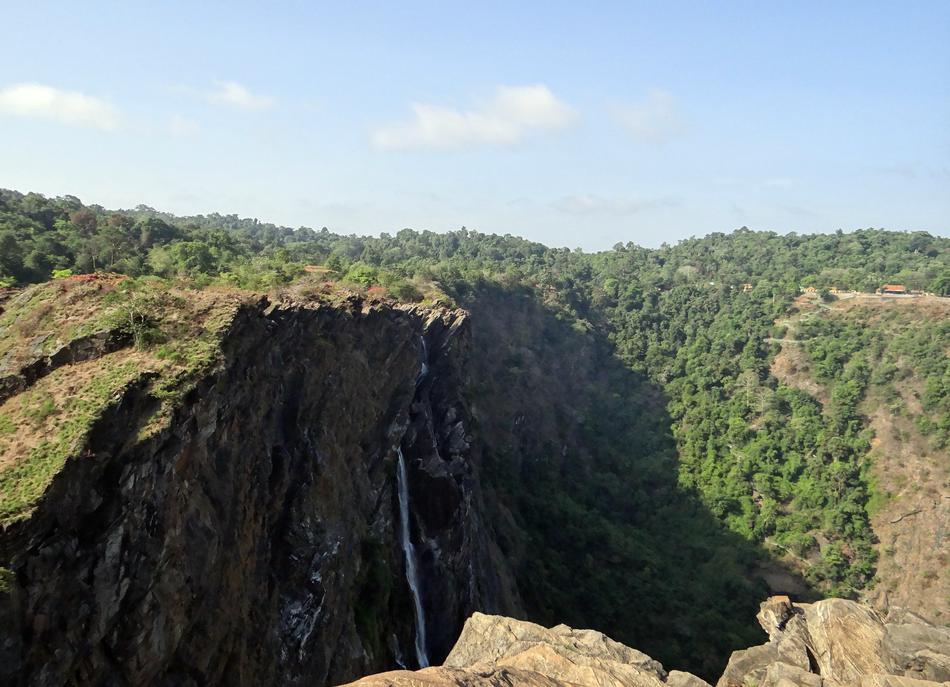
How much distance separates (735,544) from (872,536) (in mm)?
11143

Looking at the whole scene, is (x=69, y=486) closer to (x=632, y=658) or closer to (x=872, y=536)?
(x=632, y=658)

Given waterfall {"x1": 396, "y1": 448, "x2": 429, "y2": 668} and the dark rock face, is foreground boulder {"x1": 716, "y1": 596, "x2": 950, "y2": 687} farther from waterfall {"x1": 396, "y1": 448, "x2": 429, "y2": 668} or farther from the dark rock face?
waterfall {"x1": 396, "y1": 448, "x2": 429, "y2": 668}

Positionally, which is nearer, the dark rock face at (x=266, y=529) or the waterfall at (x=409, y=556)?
the dark rock face at (x=266, y=529)

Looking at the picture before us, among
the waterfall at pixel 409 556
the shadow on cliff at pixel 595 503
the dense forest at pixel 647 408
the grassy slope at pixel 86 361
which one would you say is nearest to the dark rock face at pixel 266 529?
the grassy slope at pixel 86 361

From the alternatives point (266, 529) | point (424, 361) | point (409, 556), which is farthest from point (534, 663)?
point (424, 361)

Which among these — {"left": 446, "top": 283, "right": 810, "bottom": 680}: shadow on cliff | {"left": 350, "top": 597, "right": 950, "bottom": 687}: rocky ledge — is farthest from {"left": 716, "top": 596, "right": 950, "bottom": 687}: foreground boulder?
{"left": 446, "top": 283, "right": 810, "bottom": 680}: shadow on cliff

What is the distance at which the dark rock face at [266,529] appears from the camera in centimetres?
1320

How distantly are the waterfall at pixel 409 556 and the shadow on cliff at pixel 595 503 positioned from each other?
9.19 metres

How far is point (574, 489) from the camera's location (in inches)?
2265

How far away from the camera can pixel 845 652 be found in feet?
57.2

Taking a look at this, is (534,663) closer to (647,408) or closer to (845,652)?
(845,652)

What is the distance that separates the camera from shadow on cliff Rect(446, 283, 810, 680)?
42125mm

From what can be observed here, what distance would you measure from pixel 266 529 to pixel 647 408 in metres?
57.6

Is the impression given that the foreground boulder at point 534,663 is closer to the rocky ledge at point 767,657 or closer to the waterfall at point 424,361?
the rocky ledge at point 767,657
